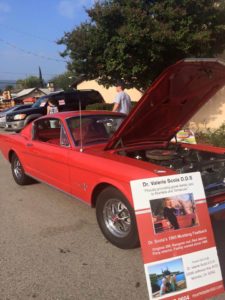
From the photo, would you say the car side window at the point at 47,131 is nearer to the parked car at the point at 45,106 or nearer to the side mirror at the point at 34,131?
the side mirror at the point at 34,131

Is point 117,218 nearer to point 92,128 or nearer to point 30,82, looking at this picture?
point 92,128

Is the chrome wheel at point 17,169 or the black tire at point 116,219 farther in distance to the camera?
the chrome wheel at point 17,169

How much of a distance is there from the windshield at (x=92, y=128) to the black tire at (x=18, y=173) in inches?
74.5

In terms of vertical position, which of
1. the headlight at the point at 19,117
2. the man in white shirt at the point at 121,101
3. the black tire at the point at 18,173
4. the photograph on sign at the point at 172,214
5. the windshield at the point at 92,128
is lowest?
the photograph on sign at the point at 172,214

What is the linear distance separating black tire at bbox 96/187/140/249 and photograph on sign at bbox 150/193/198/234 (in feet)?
2.72

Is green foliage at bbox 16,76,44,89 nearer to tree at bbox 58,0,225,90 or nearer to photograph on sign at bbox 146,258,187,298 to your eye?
tree at bbox 58,0,225,90

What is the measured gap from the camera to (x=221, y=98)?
11.4m

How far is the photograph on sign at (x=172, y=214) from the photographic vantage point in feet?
9.06

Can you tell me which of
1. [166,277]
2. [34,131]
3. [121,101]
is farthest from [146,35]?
[166,277]

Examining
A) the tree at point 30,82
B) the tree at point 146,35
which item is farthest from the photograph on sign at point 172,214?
the tree at point 30,82

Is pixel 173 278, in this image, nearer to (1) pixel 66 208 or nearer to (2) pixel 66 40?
(1) pixel 66 208

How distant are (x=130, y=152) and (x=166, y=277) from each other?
90.3 inches

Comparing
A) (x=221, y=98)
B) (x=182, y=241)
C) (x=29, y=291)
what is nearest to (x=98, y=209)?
(x=29, y=291)

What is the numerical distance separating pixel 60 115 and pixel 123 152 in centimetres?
126
